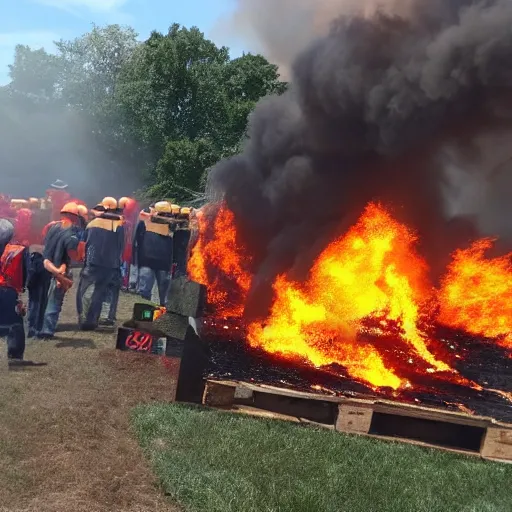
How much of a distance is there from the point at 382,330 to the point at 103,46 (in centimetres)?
3716

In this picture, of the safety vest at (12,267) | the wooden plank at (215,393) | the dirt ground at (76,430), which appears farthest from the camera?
the safety vest at (12,267)

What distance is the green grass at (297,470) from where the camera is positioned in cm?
439

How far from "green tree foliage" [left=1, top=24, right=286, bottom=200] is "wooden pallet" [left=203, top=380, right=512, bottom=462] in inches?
794

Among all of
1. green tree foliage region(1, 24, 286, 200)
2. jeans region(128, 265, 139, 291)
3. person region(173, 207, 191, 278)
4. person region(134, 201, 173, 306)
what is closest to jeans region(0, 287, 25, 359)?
person region(134, 201, 173, 306)

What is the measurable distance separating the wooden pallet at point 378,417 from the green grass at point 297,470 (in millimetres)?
137

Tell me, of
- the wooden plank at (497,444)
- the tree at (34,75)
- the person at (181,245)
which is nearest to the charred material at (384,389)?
the wooden plank at (497,444)

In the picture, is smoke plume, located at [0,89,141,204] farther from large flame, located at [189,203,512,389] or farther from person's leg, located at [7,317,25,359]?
person's leg, located at [7,317,25,359]

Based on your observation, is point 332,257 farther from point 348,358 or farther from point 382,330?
point 348,358

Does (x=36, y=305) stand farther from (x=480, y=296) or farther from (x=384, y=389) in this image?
(x=480, y=296)

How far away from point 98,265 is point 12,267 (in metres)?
2.84

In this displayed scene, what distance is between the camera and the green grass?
173 inches

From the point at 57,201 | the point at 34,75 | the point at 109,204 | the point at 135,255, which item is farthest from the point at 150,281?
the point at 34,75

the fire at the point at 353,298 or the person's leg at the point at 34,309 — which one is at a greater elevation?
the fire at the point at 353,298

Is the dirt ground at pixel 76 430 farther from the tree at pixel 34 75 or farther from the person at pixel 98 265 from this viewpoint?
the tree at pixel 34 75
